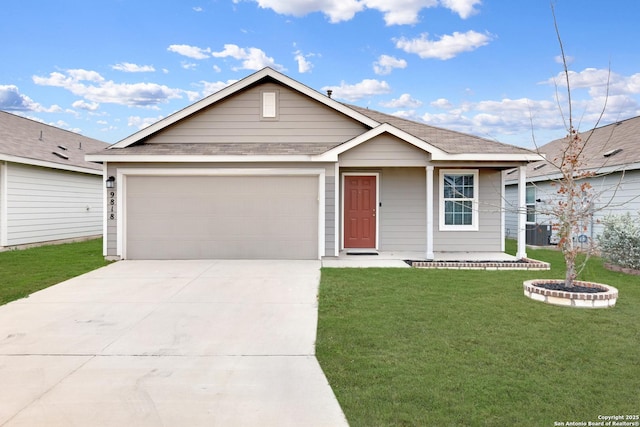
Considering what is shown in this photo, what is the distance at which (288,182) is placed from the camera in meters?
10.5

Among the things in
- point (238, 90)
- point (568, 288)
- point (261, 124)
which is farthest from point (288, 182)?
point (568, 288)

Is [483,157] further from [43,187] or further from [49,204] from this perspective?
[49,204]

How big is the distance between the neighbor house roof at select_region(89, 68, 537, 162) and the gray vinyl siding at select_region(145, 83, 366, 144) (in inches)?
8.2

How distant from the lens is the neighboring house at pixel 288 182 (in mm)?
10125

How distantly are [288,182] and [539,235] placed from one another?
9.37 m

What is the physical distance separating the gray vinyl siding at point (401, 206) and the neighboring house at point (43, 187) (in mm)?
10568

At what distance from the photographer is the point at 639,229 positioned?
8875mm

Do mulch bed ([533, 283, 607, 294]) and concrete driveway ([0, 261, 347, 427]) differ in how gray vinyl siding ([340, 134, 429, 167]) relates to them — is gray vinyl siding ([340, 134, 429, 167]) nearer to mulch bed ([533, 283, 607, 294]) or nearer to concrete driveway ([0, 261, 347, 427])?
concrete driveway ([0, 261, 347, 427])

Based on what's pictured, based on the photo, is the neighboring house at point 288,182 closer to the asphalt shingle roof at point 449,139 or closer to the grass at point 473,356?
the asphalt shingle roof at point 449,139

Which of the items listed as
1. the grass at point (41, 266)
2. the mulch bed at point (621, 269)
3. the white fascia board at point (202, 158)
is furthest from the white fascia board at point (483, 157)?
the grass at point (41, 266)

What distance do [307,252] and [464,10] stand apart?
11.0 meters

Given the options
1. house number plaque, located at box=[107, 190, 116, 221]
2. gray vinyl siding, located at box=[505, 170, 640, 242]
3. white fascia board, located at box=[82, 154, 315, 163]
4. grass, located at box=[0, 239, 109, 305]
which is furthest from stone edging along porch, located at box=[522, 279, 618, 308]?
house number plaque, located at box=[107, 190, 116, 221]

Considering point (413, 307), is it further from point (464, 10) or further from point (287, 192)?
point (464, 10)

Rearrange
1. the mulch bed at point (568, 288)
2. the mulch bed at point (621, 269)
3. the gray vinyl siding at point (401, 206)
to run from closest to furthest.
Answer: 1. the mulch bed at point (568, 288)
2. the mulch bed at point (621, 269)
3. the gray vinyl siding at point (401, 206)
